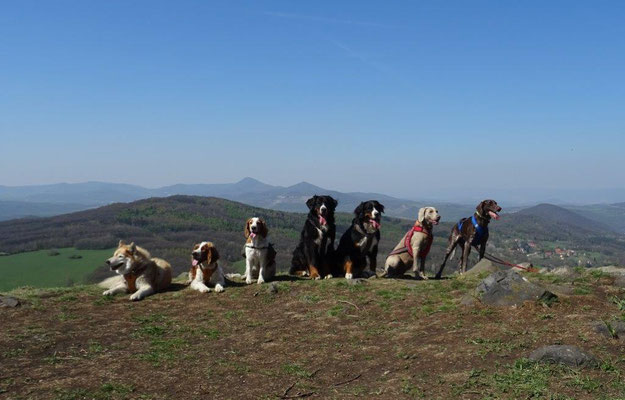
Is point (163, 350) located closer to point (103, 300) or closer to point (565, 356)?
point (103, 300)

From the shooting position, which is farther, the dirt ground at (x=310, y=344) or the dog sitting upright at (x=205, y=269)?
the dog sitting upright at (x=205, y=269)

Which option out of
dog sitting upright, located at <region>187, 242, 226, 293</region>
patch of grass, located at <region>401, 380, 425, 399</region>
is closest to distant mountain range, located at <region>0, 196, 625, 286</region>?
dog sitting upright, located at <region>187, 242, 226, 293</region>

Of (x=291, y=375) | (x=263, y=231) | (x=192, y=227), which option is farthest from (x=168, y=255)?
(x=291, y=375)

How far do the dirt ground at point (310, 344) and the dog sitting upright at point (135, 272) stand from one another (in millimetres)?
344

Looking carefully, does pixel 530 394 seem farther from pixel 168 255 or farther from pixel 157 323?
pixel 168 255

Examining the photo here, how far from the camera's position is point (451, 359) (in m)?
5.96

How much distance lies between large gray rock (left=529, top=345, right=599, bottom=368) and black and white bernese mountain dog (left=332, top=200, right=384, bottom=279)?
19.2 feet

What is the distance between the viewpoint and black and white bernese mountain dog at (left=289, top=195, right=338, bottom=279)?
1122cm

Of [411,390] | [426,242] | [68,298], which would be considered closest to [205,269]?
[68,298]

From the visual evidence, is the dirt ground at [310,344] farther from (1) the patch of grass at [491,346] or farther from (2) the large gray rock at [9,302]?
(2) the large gray rock at [9,302]

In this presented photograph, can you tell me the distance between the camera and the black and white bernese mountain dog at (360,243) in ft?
36.9

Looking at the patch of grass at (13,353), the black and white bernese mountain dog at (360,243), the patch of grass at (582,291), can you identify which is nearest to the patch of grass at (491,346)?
the patch of grass at (582,291)

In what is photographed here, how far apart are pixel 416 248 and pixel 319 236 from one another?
2667mm

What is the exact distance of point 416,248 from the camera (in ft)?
37.2
